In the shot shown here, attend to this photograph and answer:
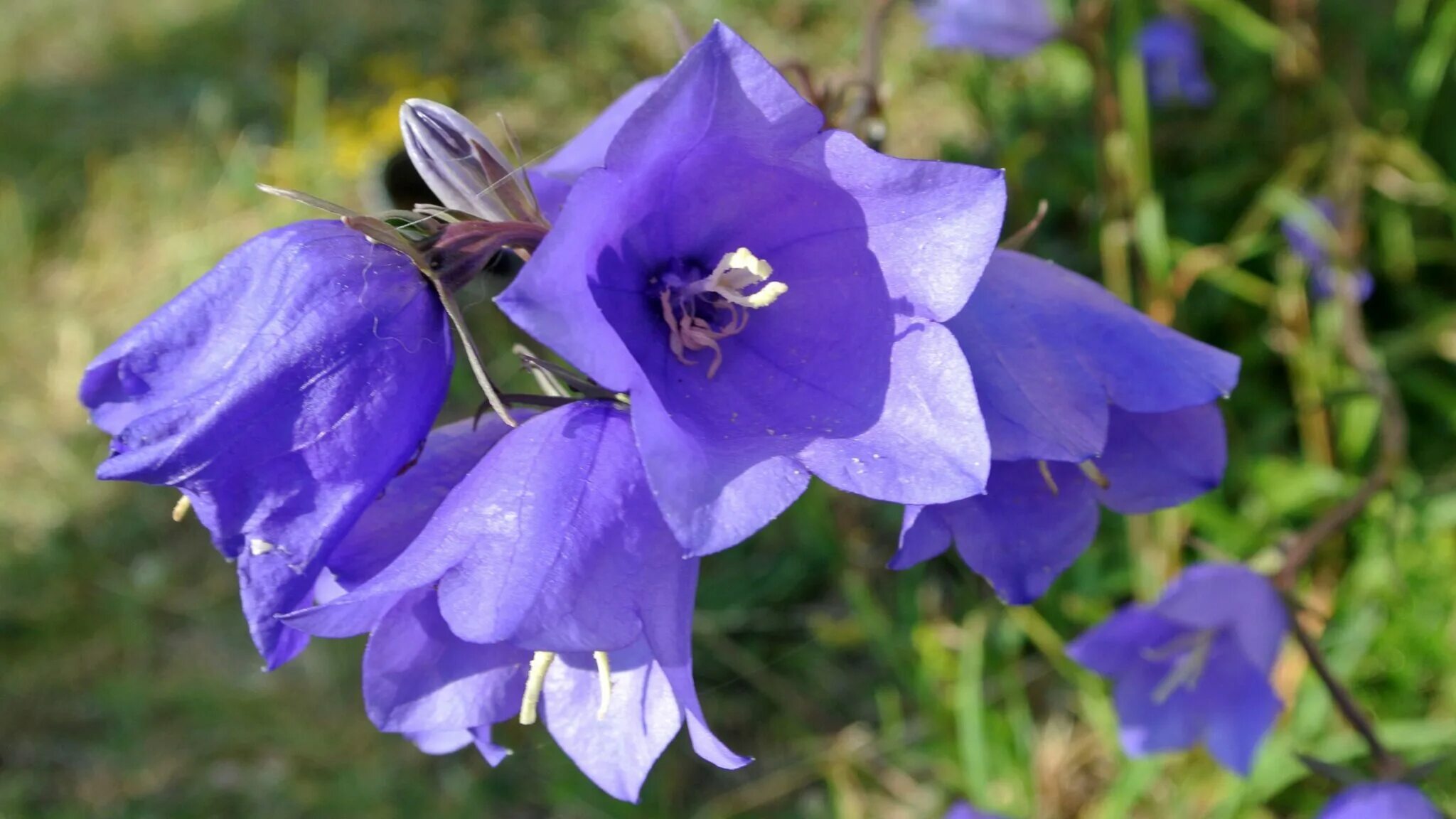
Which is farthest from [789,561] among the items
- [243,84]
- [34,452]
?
[243,84]

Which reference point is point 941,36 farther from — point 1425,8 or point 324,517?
point 324,517

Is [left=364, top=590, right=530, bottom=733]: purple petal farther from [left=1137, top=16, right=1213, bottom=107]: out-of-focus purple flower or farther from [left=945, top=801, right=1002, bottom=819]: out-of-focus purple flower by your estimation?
[left=1137, top=16, right=1213, bottom=107]: out-of-focus purple flower

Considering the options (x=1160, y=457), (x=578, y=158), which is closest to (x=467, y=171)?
(x=578, y=158)

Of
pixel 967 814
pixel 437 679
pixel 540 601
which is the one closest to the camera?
pixel 540 601

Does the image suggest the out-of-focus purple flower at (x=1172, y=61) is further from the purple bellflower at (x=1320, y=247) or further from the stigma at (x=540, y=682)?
the stigma at (x=540, y=682)

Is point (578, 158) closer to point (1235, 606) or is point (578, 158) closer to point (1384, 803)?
point (1235, 606)
